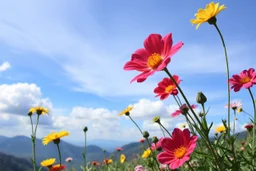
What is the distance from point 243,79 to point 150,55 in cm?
130

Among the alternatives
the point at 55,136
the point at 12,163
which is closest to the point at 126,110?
the point at 55,136

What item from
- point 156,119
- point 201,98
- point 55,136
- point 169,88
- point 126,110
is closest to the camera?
point 201,98

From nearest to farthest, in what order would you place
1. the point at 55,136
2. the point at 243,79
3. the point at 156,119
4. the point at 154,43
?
the point at 154,43
the point at 243,79
the point at 156,119
the point at 55,136

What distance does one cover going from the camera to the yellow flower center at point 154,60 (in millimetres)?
1571

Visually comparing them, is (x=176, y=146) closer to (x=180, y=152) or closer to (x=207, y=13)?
(x=180, y=152)

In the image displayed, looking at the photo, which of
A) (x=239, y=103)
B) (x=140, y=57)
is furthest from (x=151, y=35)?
(x=239, y=103)

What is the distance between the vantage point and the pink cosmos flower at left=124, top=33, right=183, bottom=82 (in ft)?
5.00

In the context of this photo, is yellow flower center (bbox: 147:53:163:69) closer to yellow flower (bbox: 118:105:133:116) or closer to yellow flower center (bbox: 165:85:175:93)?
yellow flower center (bbox: 165:85:175:93)

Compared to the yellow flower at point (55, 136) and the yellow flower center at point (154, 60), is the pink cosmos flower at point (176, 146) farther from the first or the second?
the yellow flower at point (55, 136)

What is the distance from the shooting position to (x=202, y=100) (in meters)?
1.85

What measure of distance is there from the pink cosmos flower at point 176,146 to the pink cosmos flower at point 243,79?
3.48ft

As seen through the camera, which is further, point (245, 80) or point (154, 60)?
point (245, 80)

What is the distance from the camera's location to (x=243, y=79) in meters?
2.67

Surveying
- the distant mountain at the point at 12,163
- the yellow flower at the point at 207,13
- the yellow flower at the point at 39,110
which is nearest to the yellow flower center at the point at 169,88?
the yellow flower at the point at 207,13
